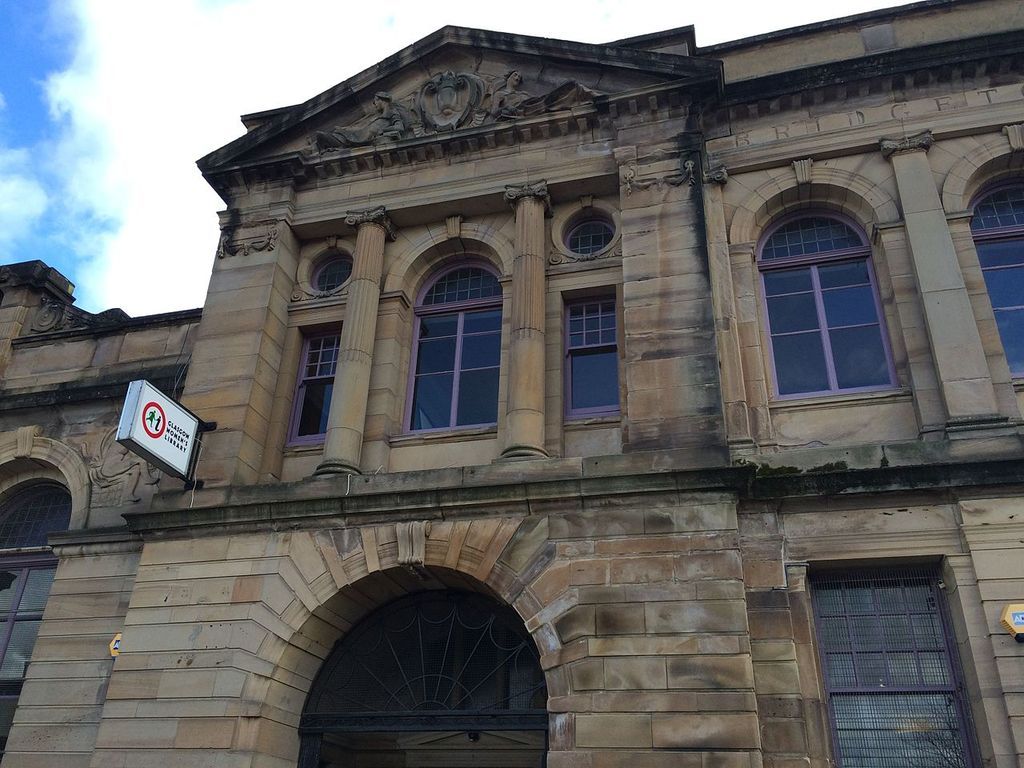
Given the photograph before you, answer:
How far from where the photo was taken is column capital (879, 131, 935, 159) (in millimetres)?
12484

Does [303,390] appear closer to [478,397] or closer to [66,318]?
[478,397]

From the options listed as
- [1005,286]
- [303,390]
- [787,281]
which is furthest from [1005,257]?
[303,390]

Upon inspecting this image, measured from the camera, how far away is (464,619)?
1149 centimetres

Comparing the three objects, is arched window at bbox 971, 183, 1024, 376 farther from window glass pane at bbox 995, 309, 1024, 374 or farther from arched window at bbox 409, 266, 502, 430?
arched window at bbox 409, 266, 502, 430

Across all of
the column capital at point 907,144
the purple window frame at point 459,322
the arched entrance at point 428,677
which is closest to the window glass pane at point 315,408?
the purple window frame at point 459,322

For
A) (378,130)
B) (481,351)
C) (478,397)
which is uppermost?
(378,130)

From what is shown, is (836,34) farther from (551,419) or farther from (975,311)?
(551,419)

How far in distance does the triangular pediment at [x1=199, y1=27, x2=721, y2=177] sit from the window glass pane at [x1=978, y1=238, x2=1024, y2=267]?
16.7ft

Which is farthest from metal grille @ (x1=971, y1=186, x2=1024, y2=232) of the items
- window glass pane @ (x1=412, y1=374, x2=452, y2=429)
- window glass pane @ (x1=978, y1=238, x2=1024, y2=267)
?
window glass pane @ (x1=412, y1=374, x2=452, y2=429)

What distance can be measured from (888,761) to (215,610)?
7865 mm

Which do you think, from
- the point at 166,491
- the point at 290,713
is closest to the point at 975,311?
the point at 290,713

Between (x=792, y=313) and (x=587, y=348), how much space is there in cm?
287

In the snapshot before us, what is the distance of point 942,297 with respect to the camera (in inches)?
443

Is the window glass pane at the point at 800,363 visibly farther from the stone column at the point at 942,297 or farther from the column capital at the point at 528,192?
the column capital at the point at 528,192
